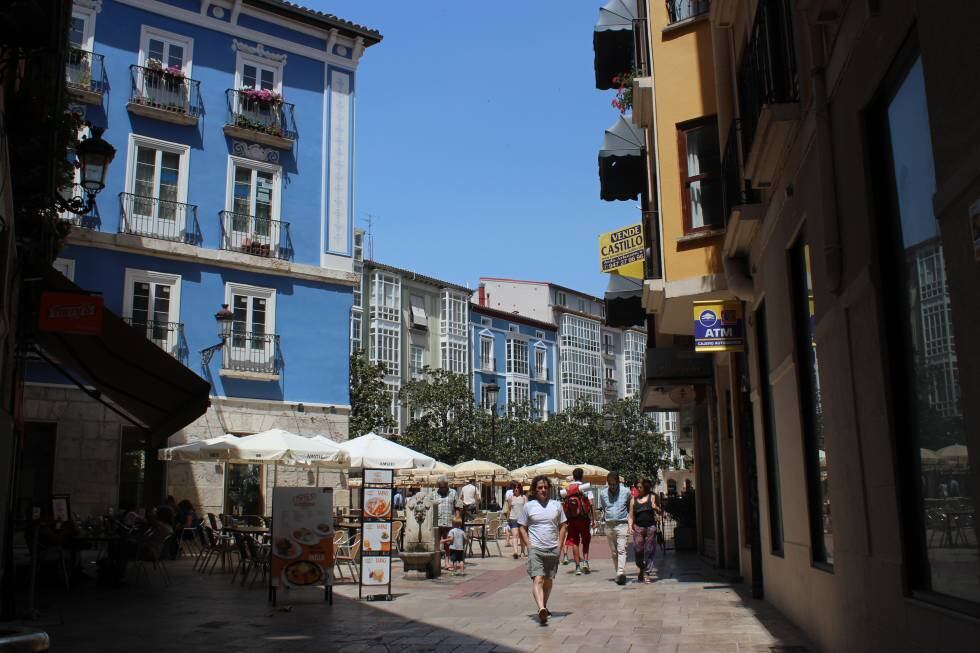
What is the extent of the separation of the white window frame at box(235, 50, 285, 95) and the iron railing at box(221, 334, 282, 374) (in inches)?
289

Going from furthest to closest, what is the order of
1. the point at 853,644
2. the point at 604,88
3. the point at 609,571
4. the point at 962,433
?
1. the point at 604,88
2. the point at 609,571
3. the point at 853,644
4. the point at 962,433

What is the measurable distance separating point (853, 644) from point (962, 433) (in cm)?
290

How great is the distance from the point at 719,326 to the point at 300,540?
6.40 metres

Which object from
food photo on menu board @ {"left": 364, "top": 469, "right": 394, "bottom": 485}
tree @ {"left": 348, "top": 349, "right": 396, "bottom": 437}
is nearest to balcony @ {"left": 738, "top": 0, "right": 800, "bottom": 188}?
food photo on menu board @ {"left": 364, "top": 469, "right": 394, "bottom": 485}

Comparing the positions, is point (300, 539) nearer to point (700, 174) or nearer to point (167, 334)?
point (700, 174)

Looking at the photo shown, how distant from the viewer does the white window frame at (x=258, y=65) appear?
2764 centimetres

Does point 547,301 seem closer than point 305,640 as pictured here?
No

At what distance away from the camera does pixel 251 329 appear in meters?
26.8

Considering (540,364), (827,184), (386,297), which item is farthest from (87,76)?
(540,364)

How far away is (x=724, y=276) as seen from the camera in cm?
1301

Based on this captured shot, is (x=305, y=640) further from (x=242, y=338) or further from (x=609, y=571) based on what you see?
(x=242, y=338)

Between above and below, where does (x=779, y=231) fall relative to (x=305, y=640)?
above

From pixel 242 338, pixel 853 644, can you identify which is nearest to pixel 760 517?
pixel 853 644

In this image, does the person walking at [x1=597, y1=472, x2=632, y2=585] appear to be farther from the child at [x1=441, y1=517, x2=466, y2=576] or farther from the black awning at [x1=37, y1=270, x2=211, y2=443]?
the black awning at [x1=37, y1=270, x2=211, y2=443]
